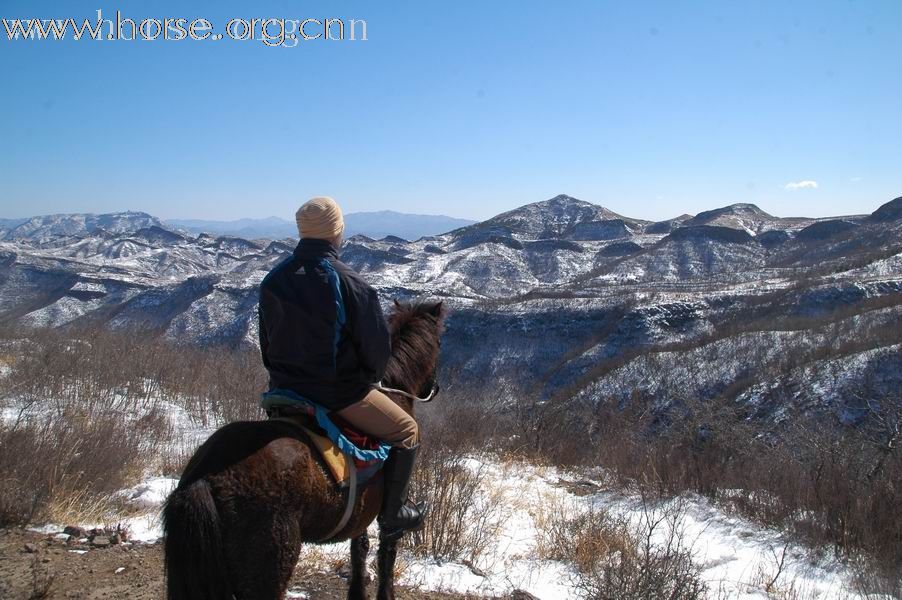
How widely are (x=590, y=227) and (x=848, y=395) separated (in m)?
80.0

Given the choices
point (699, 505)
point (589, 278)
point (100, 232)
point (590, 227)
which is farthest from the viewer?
point (100, 232)

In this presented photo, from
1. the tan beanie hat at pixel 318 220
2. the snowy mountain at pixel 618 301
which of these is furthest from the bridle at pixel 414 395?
the snowy mountain at pixel 618 301

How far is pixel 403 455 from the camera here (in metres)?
3.61

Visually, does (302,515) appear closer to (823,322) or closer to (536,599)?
(536,599)

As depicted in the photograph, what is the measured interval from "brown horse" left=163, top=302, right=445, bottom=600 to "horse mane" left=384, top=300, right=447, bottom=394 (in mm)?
1072

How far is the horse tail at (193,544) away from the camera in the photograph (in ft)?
8.45

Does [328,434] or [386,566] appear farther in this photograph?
[386,566]

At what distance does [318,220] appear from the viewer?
325 cm

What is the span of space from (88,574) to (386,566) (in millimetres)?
2445

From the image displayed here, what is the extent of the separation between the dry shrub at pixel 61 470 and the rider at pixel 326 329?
3.81 m

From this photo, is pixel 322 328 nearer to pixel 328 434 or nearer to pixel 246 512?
pixel 328 434

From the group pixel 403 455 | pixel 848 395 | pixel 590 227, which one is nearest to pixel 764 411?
pixel 848 395

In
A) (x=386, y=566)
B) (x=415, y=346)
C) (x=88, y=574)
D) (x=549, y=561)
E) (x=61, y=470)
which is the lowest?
(x=549, y=561)

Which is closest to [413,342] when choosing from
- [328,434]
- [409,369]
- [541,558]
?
[409,369]
